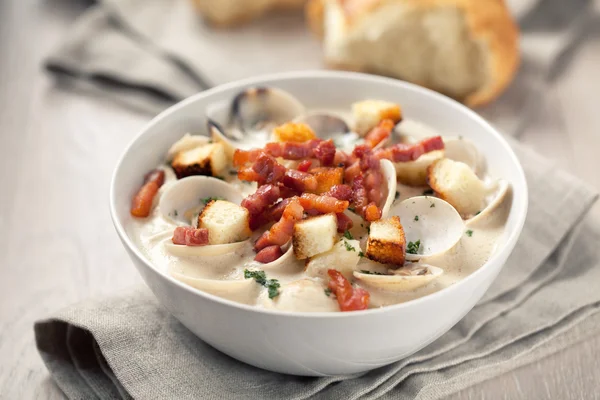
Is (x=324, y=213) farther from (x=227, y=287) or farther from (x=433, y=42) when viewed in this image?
(x=433, y=42)

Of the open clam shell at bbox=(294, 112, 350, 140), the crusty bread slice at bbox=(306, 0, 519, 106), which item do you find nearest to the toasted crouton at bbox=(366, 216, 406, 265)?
the open clam shell at bbox=(294, 112, 350, 140)

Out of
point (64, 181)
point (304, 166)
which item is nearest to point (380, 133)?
point (304, 166)

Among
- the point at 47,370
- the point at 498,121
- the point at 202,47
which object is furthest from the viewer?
the point at 202,47

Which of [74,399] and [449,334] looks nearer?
[74,399]

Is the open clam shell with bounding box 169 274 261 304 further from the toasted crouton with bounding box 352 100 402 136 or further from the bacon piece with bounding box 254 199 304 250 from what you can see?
the toasted crouton with bounding box 352 100 402 136

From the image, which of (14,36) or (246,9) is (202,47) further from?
(14,36)

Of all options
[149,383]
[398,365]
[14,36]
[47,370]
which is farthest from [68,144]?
[398,365]

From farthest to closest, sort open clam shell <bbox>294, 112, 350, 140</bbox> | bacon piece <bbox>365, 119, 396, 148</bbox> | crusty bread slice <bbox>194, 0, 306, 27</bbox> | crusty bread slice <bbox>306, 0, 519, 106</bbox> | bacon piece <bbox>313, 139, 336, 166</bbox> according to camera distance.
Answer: crusty bread slice <bbox>194, 0, 306, 27</bbox>
crusty bread slice <bbox>306, 0, 519, 106</bbox>
open clam shell <bbox>294, 112, 350, 140</bbox>
bacon piece <bbox>365, 119, 396, 148</bbox>
bacon piece <bbox>313, 139, 336, 166</bbox>

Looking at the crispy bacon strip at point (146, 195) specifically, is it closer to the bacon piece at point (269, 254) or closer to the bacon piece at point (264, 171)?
the bacon piece at point (264, 171)
